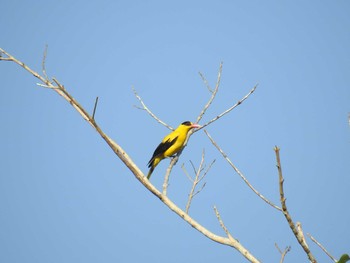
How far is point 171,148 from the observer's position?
367 inches

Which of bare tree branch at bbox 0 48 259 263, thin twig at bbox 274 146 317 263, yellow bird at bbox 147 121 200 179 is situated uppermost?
yellow bird at bbox 147 121 200 179

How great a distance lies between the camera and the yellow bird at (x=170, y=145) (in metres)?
9.27

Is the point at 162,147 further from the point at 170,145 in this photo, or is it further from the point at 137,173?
the point at 137,173

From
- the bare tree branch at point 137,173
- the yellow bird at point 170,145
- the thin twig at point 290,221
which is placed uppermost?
the yellow bird at point 170,145

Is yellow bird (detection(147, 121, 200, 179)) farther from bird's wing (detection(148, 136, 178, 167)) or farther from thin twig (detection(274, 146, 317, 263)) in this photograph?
thin twig (detection(274, 146, 317, 263))

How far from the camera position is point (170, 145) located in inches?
368

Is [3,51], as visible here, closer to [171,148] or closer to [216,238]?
[216,238]

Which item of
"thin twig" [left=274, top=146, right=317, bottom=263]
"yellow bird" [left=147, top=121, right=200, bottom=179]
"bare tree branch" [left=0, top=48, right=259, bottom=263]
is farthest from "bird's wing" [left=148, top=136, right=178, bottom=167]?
"thin twig" [left=274, top=146, right=317, bottom=263]

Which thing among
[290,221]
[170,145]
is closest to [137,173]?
[290,221]

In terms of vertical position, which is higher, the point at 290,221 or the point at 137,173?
the point at 137,173

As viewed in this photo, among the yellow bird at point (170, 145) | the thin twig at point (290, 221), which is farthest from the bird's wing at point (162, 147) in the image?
the thin twig at point (290, 221)

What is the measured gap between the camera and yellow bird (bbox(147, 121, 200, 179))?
9.27 m

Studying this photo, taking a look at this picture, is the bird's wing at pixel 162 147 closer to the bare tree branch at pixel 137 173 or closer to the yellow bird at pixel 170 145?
the yellow bird at pixel 170 145

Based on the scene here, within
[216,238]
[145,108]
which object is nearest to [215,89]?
[145,108]
